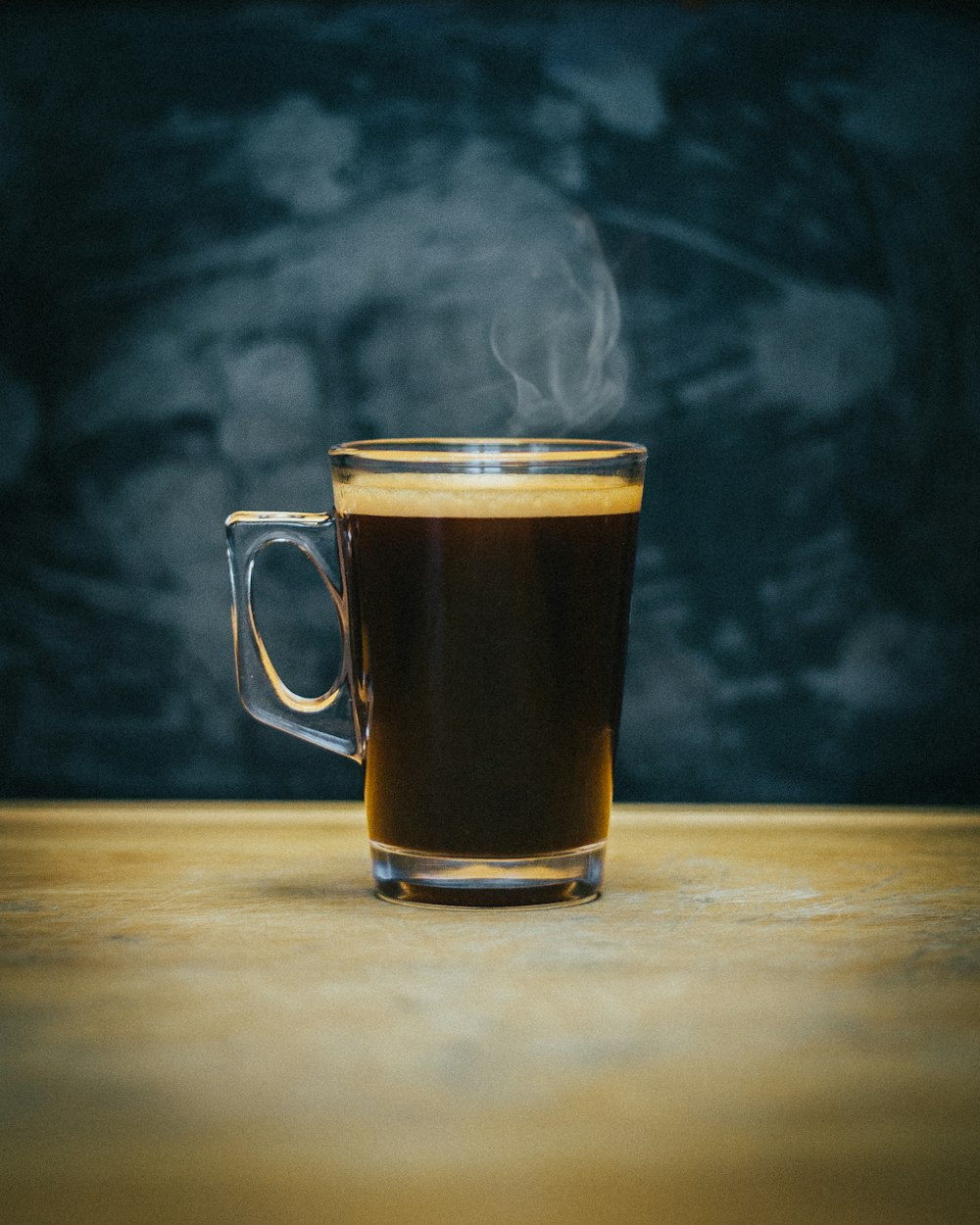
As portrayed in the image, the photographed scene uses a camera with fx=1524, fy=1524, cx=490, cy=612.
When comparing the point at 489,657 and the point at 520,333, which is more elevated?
the point at 520,333

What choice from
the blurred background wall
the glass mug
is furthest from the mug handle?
the blurred background wall

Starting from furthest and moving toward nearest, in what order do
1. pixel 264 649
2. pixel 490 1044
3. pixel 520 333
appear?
pixel 520 333 → pixel 264 649 → pixel 490 1044

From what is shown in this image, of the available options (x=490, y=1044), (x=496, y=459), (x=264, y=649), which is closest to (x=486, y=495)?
(x=496, y=459)

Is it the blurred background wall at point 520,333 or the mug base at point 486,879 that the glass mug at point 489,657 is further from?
the blurred background wall at point 520,333

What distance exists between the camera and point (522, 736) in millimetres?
860

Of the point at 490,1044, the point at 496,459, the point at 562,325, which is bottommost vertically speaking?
the point at 490,1044

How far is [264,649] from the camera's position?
944 mm

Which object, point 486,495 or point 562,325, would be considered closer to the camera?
point 486,495

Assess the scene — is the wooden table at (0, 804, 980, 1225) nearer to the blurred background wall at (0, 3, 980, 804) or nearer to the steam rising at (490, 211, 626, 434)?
the blurred background wall at (0, 3, 980, 804)

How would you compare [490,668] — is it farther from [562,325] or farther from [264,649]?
[562,325]

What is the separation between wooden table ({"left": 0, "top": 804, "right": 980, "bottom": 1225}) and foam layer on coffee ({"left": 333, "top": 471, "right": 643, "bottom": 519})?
22cm

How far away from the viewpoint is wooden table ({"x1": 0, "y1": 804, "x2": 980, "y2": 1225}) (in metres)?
0.52

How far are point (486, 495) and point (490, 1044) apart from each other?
32 cm

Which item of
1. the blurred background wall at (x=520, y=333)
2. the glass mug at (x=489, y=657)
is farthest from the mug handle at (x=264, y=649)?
the blurred background wall at (x=520, y=333)
